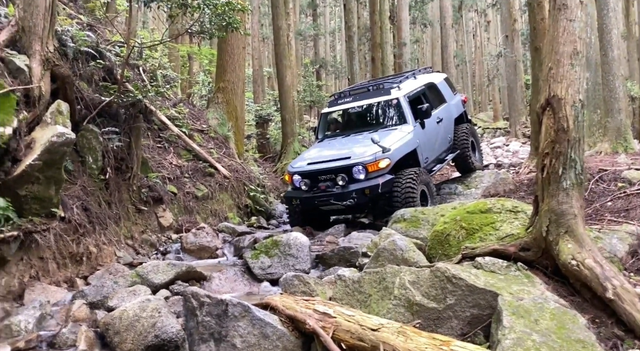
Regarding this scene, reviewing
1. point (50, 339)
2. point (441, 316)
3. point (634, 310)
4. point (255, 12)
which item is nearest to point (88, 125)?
point (50, 339)

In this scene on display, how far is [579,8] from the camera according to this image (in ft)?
13.9

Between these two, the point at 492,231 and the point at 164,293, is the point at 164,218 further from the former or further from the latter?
the point at 492,231

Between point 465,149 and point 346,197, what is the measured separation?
3.38 metres

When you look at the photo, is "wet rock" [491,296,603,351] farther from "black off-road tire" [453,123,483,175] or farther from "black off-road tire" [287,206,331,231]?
"black off-road tire" [453,123,483,175]

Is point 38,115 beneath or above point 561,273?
above

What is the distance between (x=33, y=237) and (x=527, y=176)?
296 inches

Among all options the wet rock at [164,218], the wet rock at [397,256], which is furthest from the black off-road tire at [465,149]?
the wet rock at [164,218]

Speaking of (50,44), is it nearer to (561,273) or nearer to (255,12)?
(561,273)

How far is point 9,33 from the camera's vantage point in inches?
263

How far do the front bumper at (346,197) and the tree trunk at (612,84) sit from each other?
5.22 meters

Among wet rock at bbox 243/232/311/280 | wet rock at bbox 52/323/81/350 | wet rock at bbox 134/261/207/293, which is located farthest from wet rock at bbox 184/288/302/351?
wet rock at bbox 243/232/311/280

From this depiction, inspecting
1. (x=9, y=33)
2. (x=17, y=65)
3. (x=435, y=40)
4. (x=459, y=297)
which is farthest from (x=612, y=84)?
(x=435, y=40)

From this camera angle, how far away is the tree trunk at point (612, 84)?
33.5 ft

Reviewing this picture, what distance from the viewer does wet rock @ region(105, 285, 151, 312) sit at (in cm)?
541
